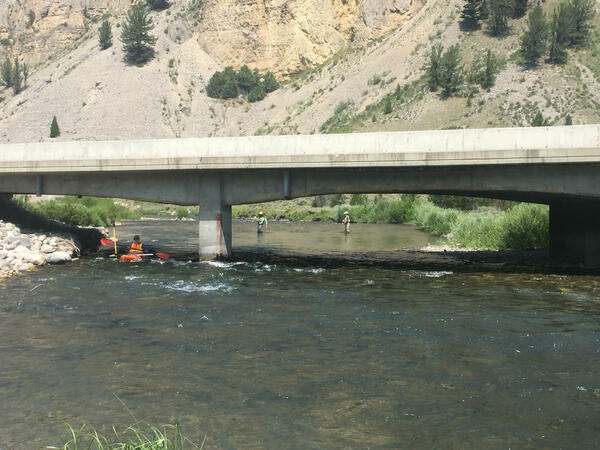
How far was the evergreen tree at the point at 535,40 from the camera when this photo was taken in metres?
82.4

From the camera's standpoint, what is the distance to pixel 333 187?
25938 mm

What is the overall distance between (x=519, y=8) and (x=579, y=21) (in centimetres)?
1136

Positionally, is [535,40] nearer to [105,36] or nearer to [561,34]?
[561,34]

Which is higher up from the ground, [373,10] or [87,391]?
[373,10]

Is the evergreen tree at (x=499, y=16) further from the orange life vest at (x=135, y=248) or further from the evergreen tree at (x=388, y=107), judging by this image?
the orange life vest at (x=135, y=248)

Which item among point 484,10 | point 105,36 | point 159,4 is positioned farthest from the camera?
point 159,4

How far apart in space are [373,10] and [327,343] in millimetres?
107732

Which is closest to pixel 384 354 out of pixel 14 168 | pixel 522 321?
pixel 522 321

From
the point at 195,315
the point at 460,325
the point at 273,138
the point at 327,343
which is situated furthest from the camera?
the point at 273,138

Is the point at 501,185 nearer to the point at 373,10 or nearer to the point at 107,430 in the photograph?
the point at 107,430

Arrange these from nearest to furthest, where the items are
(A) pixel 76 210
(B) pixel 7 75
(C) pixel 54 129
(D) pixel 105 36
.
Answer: (A) pixel 76 210 < (C) pixel 54 129 < (B) pixel 7 75 < (D) pixel 105 36

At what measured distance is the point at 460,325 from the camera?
14836 mm

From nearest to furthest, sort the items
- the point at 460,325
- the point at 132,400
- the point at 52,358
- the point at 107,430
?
the point at 107,430 < the point at 132,400 < the point at 52,358 < the point at 460,325

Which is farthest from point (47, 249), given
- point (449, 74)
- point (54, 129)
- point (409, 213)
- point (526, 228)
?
point (54, 129)
